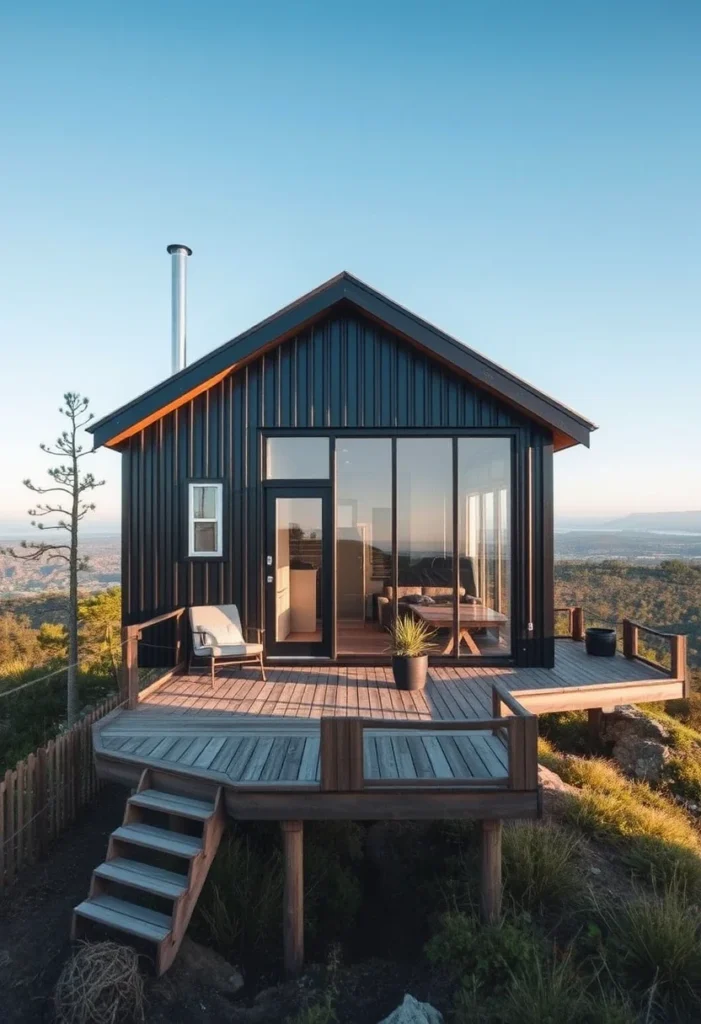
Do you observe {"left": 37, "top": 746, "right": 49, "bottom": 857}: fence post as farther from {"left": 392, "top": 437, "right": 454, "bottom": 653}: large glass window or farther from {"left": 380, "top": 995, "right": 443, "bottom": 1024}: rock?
{"left": 392, "top": 437, "right": 454, "bottom": 653}: large glass window

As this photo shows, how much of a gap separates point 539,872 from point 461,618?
3.24m

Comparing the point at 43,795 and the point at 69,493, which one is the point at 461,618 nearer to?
the point at 43,795

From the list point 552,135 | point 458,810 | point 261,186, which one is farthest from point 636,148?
point 458,810

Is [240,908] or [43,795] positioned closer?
[240,908]

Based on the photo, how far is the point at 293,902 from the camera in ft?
12.3

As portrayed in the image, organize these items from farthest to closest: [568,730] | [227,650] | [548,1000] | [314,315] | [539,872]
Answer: [568,730]
[314,315]
[227,650]
[539,872]
[548,1000]

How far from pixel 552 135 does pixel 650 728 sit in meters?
10.7

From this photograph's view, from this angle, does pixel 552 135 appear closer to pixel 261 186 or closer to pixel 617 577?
pixel 261 186

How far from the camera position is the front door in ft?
23.3

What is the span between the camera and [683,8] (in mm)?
8898

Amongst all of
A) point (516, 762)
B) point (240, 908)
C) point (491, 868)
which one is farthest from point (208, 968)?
point (516, 762)

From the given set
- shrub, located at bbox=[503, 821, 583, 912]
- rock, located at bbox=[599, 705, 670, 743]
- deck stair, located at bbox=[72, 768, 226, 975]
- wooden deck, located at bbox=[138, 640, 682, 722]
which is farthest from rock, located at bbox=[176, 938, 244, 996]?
rock, located at bbox=[599, 705, 670, 743]

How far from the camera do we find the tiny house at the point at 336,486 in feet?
23.1

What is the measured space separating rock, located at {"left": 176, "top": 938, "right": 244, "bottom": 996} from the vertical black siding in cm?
372
